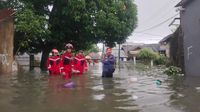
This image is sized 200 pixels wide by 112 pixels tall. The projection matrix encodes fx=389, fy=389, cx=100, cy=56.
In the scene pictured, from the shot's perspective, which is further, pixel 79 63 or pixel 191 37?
pixel 191 37

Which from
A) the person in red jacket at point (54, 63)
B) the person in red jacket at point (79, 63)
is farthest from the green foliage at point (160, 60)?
the person in red jacket at point (54, 63)

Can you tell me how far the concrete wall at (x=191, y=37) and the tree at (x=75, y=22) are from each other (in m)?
6.62

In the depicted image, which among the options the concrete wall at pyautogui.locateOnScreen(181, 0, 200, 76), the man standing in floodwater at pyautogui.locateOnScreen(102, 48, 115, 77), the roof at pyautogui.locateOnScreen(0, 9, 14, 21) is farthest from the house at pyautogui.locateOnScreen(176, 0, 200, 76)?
the roof at pyautogui.locateOnScreen(0, 9, 14, 21)

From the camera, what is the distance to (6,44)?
21812mm

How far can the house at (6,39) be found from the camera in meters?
21.2

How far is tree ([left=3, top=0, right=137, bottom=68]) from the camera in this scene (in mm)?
26438

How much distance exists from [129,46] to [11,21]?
6708cm

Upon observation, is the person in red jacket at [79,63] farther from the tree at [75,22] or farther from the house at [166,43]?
the house at [166,43]

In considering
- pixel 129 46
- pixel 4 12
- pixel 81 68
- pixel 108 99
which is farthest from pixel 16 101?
pixel 129 46

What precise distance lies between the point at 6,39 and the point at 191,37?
10436 mm

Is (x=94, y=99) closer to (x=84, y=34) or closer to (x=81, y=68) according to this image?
(x=81, y=68)

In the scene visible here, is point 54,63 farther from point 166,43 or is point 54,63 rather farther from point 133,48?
point 133,48

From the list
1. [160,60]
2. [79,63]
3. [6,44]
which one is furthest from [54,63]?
[160,60]

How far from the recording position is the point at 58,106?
8562mm
